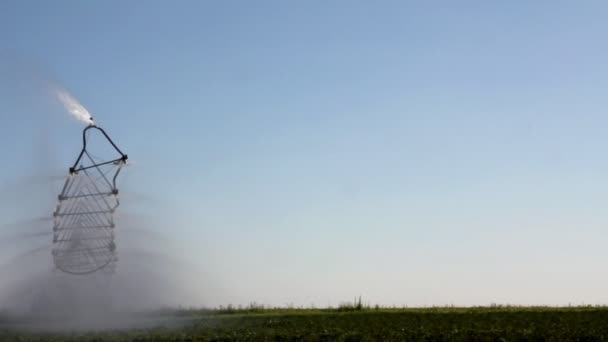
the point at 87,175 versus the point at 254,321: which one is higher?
the point at 87,175

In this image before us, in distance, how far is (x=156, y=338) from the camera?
157ft

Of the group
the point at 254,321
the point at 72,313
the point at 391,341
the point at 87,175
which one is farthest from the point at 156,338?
the point at 72,313

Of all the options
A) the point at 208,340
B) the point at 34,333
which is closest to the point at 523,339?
the point at 208,340

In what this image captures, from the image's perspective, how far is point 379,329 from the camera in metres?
53.9

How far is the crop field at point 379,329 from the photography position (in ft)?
159

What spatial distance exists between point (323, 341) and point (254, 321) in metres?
17.7

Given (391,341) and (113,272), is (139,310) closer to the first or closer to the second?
(113,272)

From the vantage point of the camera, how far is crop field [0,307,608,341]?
48.3 meters

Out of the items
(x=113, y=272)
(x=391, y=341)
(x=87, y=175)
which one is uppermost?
(x=87, y=175)

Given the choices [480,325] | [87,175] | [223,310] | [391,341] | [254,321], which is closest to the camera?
[391,341]

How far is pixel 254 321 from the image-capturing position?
6400cm

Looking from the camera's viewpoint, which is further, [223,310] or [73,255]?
[223,310]

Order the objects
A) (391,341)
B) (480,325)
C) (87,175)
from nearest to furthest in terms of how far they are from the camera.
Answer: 1. (391,341)
2. (480,325)
3. (87,175)

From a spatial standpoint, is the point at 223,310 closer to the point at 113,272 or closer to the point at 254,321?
the point at 113,272
